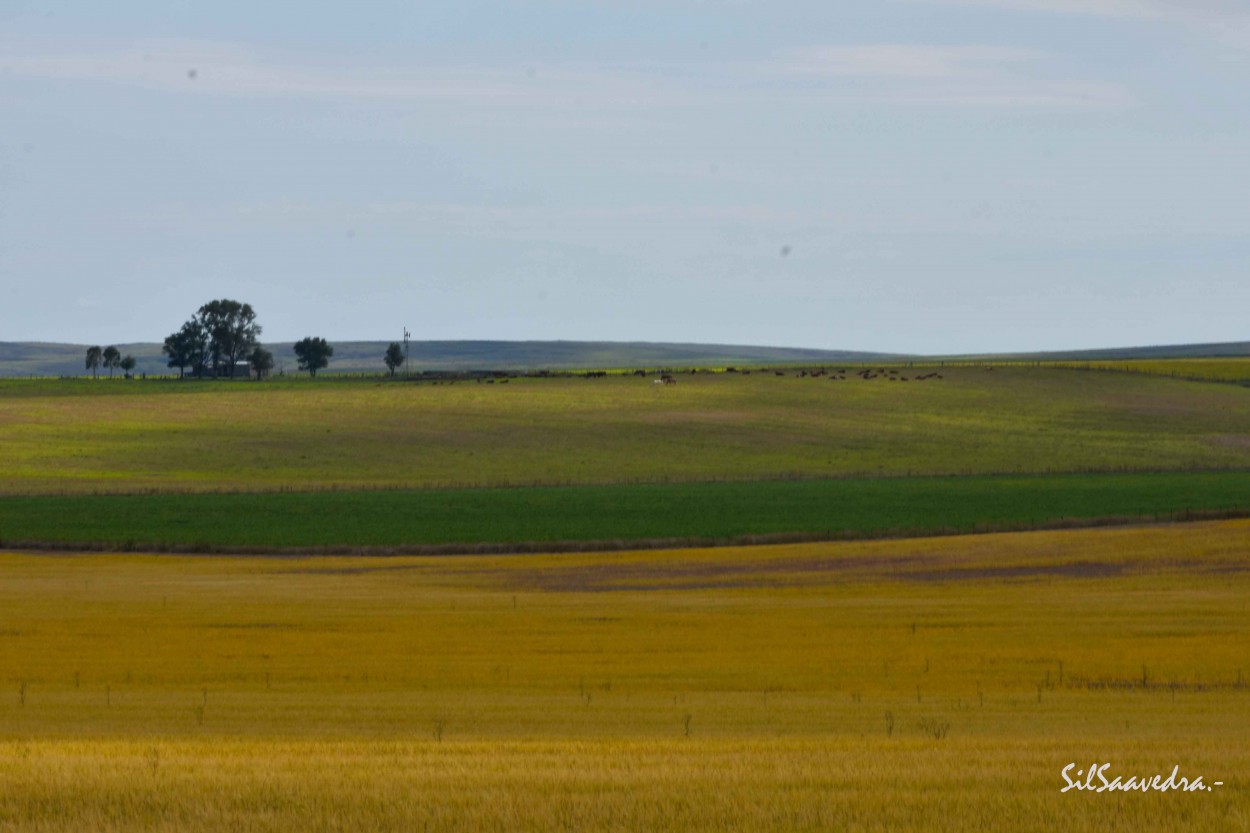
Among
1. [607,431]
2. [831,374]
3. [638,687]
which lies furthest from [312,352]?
[638,687]

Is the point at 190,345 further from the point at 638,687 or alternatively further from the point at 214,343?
the point at 638,687

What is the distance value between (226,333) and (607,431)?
96.1 metres

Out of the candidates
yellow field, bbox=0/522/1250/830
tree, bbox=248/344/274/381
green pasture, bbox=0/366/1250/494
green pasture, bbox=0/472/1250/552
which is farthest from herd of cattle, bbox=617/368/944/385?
yellow field, bbox=0/522/1250/830

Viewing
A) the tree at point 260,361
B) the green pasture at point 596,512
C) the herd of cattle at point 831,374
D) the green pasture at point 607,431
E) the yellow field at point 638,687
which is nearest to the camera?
the yellow field at point 638,687

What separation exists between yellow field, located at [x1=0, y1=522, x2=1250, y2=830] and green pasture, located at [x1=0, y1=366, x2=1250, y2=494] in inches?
936

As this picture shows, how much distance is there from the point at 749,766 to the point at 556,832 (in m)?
2.75

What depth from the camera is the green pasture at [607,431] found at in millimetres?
64312

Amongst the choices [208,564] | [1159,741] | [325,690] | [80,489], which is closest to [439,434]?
[80,489]

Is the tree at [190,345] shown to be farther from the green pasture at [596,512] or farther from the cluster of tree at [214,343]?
the green pasture at [596,512]

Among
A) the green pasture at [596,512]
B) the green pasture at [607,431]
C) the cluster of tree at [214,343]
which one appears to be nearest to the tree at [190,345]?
the cluster of tree at [214,343]

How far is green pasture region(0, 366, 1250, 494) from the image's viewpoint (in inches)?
2532

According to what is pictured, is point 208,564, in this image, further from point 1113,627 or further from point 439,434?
point 439,434

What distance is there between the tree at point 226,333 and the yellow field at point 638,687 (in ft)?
421

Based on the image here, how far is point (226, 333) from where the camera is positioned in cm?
16562
